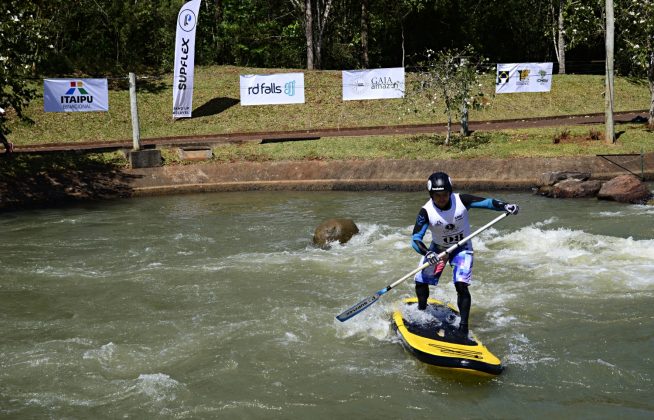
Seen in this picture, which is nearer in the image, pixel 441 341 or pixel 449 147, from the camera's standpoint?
pixel 441 341

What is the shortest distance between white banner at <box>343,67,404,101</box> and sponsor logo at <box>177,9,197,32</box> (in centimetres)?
711

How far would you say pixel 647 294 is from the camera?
12.0 metres

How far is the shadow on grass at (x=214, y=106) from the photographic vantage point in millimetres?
34375

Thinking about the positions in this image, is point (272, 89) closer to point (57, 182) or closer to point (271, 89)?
point (271, 89)

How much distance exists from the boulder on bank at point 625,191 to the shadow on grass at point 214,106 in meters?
19.8

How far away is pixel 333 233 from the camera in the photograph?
16219 mm

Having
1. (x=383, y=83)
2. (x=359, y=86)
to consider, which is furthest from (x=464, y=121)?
(x=359, y=86)

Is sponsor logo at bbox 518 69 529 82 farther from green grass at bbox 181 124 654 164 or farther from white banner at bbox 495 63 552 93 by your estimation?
green grass at bbox 181 124 654 164

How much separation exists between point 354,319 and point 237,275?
11.8ft

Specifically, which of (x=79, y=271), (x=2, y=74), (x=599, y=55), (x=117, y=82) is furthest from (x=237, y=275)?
(x=599, y=55)

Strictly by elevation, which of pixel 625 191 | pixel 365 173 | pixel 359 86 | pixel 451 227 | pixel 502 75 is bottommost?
pixel 625 191

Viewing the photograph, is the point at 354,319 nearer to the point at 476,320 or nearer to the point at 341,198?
the point at 476,320

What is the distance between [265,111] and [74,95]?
9.18 m

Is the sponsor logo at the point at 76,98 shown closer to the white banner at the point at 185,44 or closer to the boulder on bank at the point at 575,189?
the white banner at the point at 185,44
